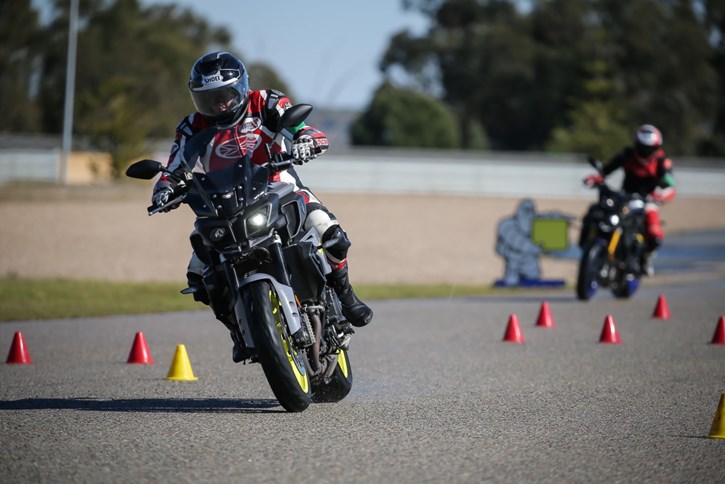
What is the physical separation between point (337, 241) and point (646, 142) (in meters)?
9.75

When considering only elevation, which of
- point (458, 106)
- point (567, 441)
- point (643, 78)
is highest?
point (567, 441)

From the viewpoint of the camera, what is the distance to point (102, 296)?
56.7 ft

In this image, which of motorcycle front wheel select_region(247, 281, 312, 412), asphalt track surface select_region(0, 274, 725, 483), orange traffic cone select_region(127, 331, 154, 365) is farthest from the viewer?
orange traffic cone select_region(127, 331, 154, 365)

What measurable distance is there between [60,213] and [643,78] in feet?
159

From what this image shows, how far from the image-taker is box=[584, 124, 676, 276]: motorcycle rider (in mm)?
16594

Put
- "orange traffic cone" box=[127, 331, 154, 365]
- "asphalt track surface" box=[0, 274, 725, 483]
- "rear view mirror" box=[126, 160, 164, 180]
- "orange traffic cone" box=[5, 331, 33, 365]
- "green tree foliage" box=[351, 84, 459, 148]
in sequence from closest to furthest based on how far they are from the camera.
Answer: "asphalt track surface" box=[0, 274, 725, 483], "rear view mirror" box=[126, 160, 164, 180], "orange traffic cone" box=[5, 331, 33, 365], "orange traffic cone" box=[127, 331, 154, 365], "green tree foliage" box=[351, 84, 459, 148]

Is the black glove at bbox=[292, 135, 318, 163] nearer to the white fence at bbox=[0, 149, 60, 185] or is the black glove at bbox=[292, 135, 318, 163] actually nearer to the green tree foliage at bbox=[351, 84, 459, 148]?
the white fence at bbox=[0, 149, 60, 185]

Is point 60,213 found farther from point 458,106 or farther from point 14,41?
point 458,106

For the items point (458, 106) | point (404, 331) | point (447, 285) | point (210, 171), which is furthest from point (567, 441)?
point (458, 106)

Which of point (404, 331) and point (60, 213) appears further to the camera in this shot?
point (60, 213)

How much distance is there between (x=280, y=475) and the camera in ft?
18.3

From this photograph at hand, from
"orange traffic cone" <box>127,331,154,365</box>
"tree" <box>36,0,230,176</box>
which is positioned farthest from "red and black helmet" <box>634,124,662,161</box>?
"tree" <box>36,0,230,176</box>

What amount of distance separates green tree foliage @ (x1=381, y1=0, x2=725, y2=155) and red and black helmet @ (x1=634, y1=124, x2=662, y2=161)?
165 ft

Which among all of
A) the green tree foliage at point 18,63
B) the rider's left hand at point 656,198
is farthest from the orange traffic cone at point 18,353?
the green tree foliage at point 18,63
